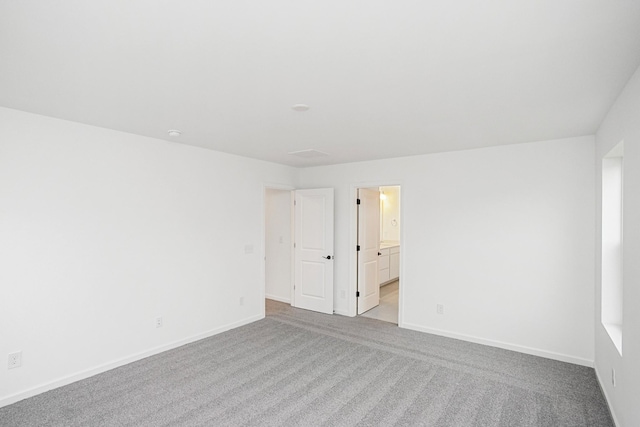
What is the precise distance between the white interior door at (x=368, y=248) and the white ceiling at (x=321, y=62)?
2373 millimetres

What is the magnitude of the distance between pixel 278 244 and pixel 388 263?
2.71 m

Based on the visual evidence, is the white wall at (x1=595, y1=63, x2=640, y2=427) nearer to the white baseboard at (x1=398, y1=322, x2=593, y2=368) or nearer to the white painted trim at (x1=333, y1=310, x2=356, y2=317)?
the white baseboard at (x1=398, y1=322, x2=593, y2=368)

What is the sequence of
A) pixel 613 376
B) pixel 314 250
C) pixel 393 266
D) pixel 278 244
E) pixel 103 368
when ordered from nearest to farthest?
pixel 613 376, pixel 103 368, pixel 314 250, pixel 278 244, pixel 393 266

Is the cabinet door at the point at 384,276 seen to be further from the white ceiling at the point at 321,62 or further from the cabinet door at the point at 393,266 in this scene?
the white ceiling at the point at 321,62

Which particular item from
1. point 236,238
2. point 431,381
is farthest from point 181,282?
point 431,381

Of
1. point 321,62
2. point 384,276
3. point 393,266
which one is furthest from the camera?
point 393,266

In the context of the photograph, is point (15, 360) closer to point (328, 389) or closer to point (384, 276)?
point (328, 389)

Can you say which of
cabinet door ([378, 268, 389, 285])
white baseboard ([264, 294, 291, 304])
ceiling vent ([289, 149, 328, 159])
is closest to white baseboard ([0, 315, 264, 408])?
white baseboard ([264, 294, 291, 304])

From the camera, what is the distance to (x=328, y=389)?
302 cm

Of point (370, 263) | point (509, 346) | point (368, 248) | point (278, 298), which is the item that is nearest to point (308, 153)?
point (368, 248)

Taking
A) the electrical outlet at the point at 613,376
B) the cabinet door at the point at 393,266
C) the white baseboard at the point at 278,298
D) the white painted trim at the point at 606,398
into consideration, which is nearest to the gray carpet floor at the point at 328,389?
the white painted trim at the point at 606,398

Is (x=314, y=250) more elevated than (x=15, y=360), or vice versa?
(x=314, y=250)

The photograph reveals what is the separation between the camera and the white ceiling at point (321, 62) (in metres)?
1.45

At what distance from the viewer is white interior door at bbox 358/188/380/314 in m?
5.41
